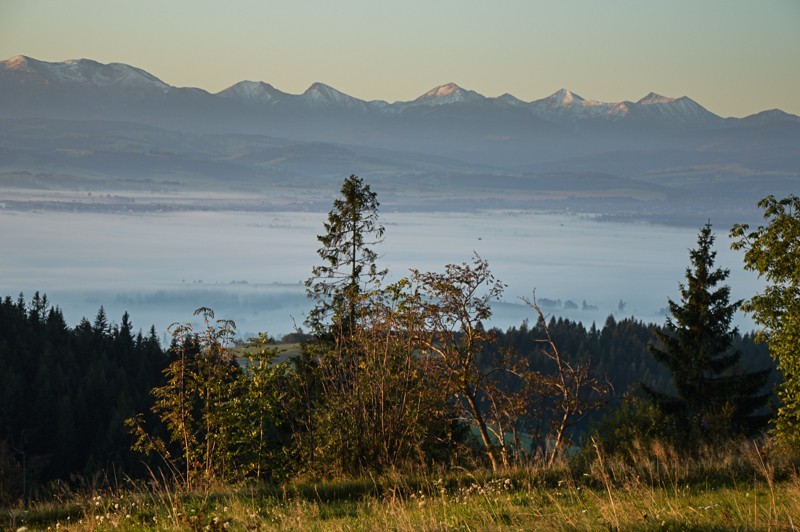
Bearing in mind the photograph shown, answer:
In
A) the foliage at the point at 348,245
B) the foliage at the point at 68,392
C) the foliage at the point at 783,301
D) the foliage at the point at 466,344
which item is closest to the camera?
the foliage at the point at 466,344

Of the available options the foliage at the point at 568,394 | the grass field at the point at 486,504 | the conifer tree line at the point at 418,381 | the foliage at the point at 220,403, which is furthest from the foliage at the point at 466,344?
the grass field at the point at 486,504

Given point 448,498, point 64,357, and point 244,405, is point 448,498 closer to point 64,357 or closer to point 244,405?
point 244,405

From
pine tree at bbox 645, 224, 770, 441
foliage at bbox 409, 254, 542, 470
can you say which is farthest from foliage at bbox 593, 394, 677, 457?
foliage at bbox 409, 254, 542, 470

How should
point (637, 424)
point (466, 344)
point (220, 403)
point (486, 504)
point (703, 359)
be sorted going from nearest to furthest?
point (486, 504) → point (466, 344) → point (220, 403) → point (703, 359) → point (637, 424)

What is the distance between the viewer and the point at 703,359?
43594 mm

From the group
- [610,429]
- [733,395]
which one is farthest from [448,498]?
[610,429]

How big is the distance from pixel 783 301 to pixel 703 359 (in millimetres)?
21461

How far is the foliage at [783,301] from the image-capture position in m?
22.3

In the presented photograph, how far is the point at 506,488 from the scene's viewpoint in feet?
42.3

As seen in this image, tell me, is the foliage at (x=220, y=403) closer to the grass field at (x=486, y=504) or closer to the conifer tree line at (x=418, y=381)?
the conifer tree line at (x=418, y=381)

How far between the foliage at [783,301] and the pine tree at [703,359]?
1964 centimetres

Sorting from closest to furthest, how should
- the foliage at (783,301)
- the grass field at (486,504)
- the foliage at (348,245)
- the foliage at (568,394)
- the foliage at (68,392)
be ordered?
the grass field at (486,504)
the foliage at (568,394)
the foliage at (783,301)
the foliage at (348,245)
the foliage at (68,392)

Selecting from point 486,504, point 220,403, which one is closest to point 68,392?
point 220,403

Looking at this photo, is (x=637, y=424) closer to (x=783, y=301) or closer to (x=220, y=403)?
(x=783, y=301)
